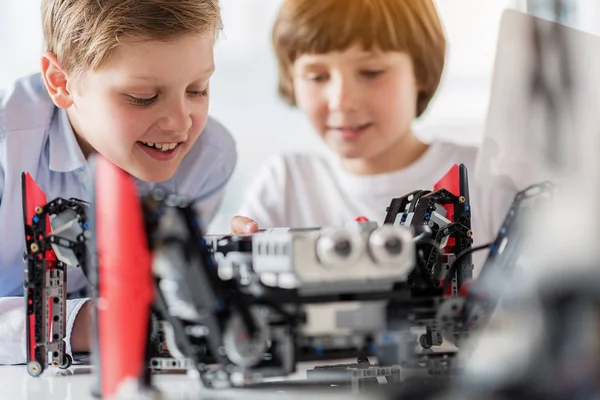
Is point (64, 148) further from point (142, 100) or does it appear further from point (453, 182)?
point (453, 182)

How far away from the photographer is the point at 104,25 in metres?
1.87

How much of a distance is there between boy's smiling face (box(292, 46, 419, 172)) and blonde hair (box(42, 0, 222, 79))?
0.72 meters

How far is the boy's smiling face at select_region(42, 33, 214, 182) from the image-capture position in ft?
6.27

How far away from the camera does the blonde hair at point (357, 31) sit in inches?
103

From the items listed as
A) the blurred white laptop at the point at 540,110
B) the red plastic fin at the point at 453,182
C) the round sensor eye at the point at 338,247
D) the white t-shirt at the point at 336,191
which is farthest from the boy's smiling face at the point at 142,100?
the blurred white laptop at the point at 540,110

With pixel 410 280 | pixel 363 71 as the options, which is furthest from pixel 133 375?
pixel 363 71

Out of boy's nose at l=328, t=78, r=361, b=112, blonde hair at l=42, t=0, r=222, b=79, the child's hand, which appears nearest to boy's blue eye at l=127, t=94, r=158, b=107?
blonde hair at l=42, t=0, r=222, b=79

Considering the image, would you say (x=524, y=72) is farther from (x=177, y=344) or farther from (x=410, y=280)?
(x=177, y=344)

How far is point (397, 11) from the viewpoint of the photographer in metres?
2.66

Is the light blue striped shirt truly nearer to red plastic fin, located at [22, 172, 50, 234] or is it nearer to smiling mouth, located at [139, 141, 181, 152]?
smiling mouth, located at [139, 141, 181, 152]

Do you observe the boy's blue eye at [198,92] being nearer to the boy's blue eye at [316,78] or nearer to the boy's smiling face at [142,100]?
the boy's smiling face at [142,100]

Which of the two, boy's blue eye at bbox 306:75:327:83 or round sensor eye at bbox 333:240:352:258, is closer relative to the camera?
round sensor eye at bbox 333:240:352:258

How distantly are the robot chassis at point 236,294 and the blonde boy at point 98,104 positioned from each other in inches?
24.1

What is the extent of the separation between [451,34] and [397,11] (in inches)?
8.5
